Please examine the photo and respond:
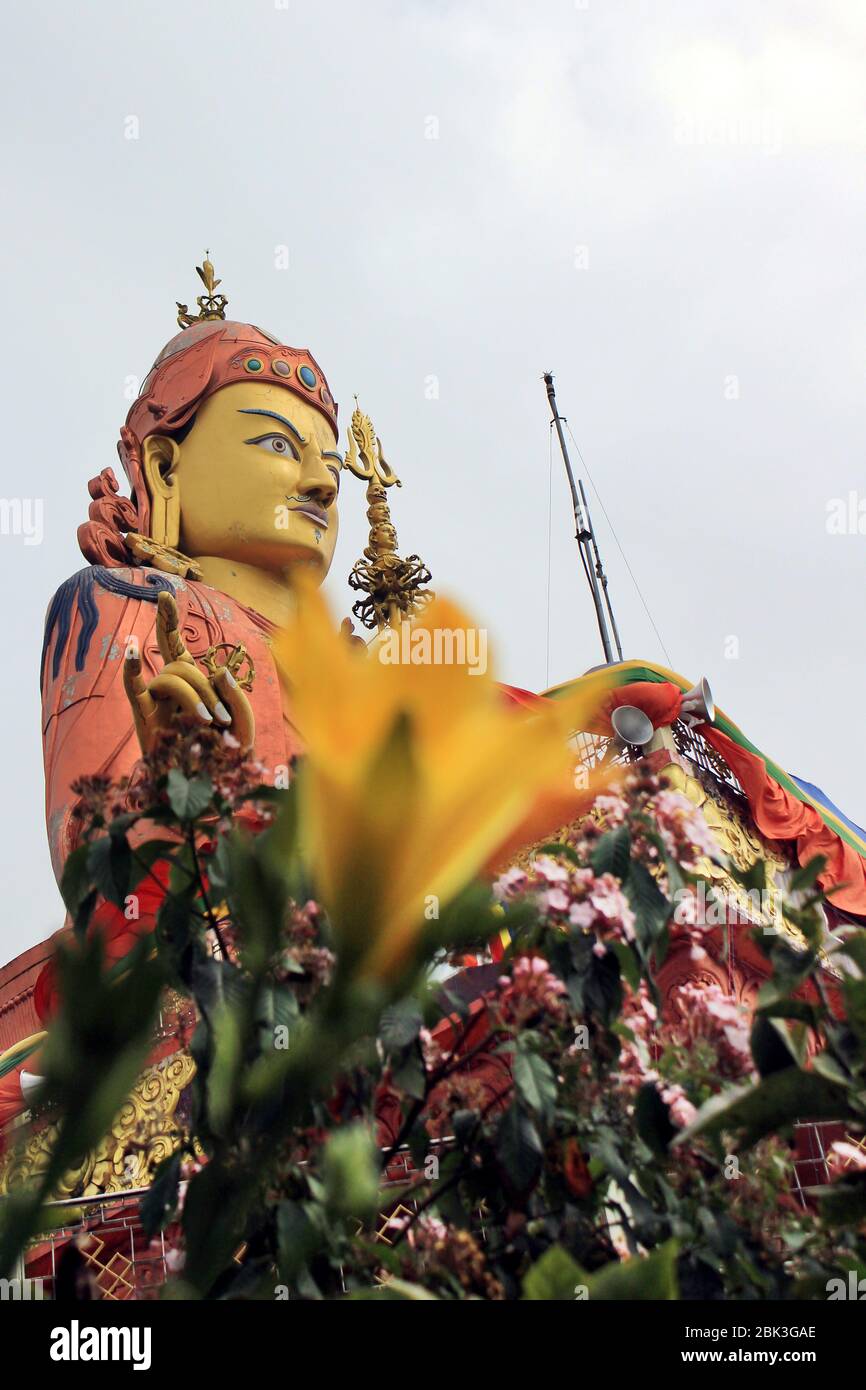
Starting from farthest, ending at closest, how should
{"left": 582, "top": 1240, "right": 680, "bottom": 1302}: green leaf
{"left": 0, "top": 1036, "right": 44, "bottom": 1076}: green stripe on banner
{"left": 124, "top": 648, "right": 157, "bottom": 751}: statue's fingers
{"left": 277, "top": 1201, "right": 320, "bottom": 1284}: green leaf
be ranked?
{"left": 0, "top": 1036, "right": 44, "bottom": 1076}: green stripe on banner, {"left": 124, "top": 648, "right": 157, "bottom": 751}: statue's fingers, {"left": 277, "top": 1201, "right": 320, "bottom": 1284}: green leaf, {"left": 582, "top": 1240, "right": 680, "bottom": 1302}: green leaf

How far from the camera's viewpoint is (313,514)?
10625mm

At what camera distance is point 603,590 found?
12805 millimetres

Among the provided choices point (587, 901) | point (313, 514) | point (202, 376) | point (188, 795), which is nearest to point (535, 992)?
point (587, 901)

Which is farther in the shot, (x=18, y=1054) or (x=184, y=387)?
(x=184, y=387)

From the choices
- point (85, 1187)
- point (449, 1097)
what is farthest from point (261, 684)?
point (449, 1097)

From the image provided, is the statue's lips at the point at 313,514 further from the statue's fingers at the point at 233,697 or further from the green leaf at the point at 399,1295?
the green leaf at the point at 399,1295

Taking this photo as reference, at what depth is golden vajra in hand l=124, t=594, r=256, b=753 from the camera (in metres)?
7.73

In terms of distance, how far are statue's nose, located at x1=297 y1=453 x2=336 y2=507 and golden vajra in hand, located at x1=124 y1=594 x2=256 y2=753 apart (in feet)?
8.86

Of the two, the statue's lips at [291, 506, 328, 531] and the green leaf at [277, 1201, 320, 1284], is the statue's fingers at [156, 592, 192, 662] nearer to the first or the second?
the statue's lips at [291, 506, 328, 531]

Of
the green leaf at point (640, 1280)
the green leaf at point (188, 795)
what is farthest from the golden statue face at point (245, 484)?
the green leaf at point (640, 1280)

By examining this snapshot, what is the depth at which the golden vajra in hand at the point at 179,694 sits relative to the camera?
773 centimetres

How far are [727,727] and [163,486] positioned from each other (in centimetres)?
416

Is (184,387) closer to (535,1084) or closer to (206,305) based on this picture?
(206,305)

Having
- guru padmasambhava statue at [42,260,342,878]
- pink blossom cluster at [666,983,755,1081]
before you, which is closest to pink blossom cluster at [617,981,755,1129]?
pink blossom cluster at [666,983,755,1081]
